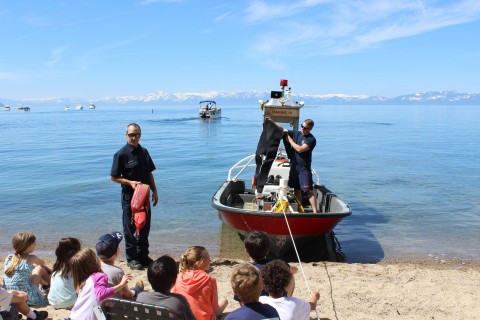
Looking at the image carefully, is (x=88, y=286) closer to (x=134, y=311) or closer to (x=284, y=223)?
(x=134, y=311)

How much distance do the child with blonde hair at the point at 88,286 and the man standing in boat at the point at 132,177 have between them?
2.62 meters

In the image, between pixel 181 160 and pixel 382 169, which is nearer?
pixel 382 169

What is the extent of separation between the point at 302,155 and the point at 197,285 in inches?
215

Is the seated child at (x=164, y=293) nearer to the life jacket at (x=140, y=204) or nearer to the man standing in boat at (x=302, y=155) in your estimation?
the life jacket at (x=140, y=204)

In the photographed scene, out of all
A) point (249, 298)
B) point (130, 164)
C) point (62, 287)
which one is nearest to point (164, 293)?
point (249, 298)

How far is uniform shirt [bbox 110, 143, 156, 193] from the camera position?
21.4 feet

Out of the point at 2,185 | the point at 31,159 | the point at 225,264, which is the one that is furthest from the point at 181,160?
the point at 225,264

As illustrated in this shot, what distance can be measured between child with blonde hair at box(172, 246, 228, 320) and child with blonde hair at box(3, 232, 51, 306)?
1.89 meters

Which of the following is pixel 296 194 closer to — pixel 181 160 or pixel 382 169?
pixel 382 169

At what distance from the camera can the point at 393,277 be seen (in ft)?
23.3

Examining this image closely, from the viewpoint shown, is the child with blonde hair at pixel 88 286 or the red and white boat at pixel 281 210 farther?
the red and white boat at pixel 281 210

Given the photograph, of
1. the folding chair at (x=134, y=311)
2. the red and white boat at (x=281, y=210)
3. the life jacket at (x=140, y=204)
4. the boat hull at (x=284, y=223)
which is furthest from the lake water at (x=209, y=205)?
the folding chair at (x=134, y=311)

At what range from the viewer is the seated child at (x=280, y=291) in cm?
356

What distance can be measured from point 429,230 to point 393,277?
589 centimetres
